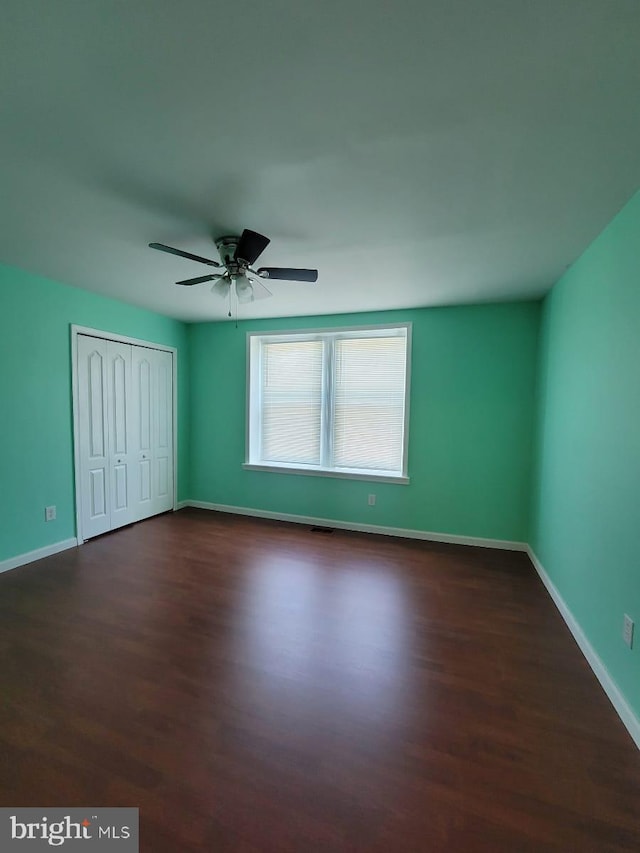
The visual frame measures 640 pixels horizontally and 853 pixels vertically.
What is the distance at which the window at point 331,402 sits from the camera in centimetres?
403

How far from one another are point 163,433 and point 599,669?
15.0ft

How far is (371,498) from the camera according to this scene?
4.07 meters

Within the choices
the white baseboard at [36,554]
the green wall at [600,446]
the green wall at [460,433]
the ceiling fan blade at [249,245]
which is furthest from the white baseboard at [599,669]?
the white baseboard at [36,554]

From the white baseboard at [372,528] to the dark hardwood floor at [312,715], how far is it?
30.7 inches

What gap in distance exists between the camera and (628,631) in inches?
64.6

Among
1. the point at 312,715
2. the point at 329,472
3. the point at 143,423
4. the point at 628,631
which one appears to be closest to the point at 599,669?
the point at 628,631

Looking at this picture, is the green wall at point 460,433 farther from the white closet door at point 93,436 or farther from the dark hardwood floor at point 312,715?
the white closet door at point 93,436

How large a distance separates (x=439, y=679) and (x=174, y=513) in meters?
3.79

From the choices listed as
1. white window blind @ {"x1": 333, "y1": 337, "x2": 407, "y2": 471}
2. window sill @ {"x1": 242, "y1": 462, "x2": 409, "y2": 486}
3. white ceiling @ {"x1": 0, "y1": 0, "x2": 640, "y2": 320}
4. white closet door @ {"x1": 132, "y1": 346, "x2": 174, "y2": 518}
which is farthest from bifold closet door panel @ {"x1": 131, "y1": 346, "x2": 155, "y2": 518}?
white window blind @ {"x1": 333, "y1": 337, "x2": 407, "y2": 471}

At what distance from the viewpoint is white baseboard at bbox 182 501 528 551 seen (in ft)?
12.1

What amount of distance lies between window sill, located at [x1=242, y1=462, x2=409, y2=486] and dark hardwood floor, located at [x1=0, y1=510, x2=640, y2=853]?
1.24 m
